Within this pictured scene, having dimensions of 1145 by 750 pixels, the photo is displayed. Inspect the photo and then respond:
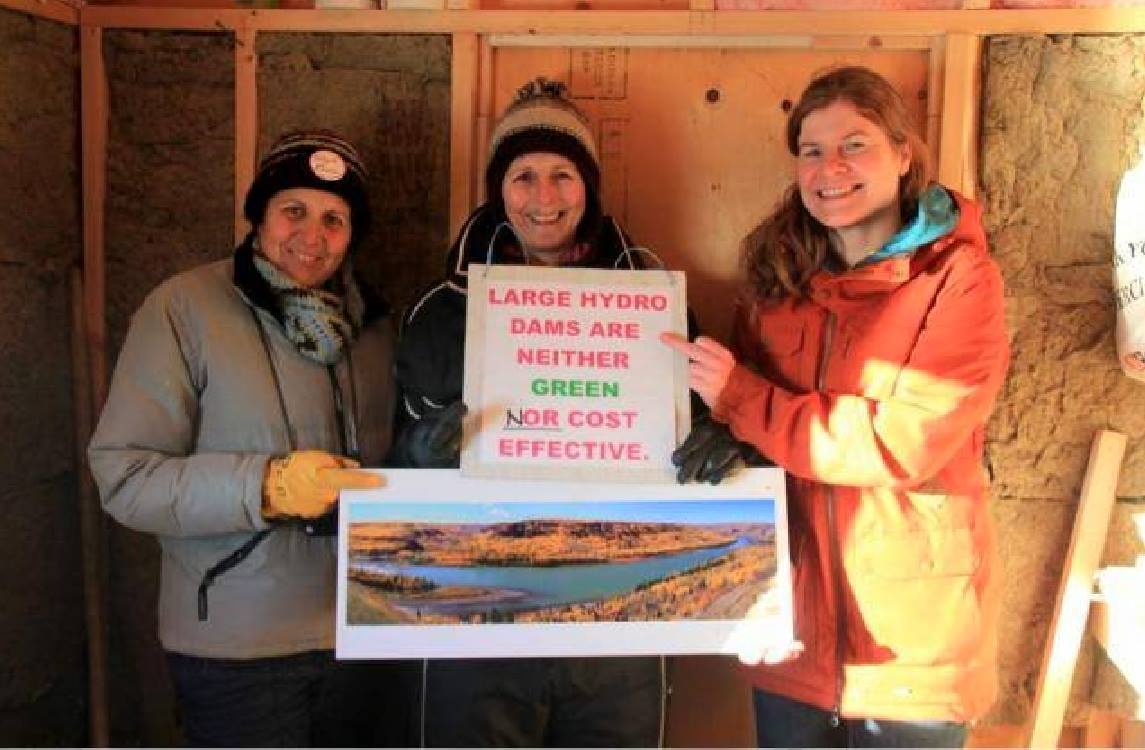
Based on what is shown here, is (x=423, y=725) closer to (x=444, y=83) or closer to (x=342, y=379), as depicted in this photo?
(x=342, y=379)

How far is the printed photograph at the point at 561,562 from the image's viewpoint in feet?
4.68

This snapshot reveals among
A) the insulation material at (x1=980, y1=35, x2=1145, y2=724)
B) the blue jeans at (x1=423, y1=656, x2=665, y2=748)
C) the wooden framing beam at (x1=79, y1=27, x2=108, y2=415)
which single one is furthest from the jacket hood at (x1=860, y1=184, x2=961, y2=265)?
the wooden framing beam at (x1=79, y1=27, x2=108, y2=415)

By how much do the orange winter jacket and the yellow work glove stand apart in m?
0.61

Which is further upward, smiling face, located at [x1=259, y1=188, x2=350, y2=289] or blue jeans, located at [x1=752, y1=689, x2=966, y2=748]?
smiling face, located at [x1=259, y1=188, x2=350, y2=289]

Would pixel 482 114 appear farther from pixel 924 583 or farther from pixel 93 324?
pixel 924 583

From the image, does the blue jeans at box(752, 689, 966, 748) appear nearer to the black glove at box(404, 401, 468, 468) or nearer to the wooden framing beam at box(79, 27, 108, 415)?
the black glove at box(404, 401, 468, 468)

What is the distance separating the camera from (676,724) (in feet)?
6.81

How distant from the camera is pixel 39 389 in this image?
1.94m

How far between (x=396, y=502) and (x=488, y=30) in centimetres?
108

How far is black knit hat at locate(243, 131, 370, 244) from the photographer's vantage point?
158 centimetres

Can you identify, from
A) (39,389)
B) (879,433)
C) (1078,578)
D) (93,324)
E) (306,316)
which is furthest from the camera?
(93,324)

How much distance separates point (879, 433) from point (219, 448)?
1.07 meters

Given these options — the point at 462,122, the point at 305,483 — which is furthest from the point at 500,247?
the point at 305,483

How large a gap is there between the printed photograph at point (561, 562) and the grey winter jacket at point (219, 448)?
8.0 inches
